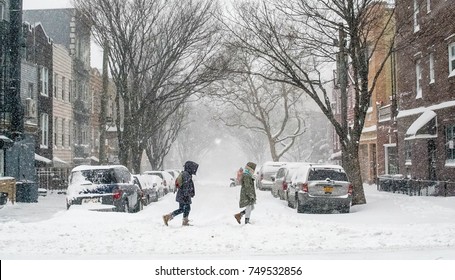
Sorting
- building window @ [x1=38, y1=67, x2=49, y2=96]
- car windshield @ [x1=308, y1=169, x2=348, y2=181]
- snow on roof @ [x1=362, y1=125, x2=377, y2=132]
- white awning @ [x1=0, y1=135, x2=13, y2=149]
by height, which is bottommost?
car windshield @ [x1=308, y1=169, x2=348, y2=181]

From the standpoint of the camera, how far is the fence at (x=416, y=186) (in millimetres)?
24016

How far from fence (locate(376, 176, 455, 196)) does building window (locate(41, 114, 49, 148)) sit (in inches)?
752

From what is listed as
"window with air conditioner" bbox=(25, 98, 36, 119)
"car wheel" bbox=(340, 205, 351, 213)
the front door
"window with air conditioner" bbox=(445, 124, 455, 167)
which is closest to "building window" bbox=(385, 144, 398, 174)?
the front door

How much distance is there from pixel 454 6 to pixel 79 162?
27.4m

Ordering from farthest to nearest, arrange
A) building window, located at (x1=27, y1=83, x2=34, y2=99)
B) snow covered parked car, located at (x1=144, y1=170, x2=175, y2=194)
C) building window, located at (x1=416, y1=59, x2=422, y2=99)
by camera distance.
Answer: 1. snow covered parked car, located at (x1=144, y1=170, x2=175, y2=194)
2. building window, located at (x1=27, y1=83, x2=34, y2=99)
3. building window, located at (x1=416, y1=59, x2=422, y2=99)

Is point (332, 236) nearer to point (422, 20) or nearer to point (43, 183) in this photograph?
point (422, 20)

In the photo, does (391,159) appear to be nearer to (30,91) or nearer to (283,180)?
(283,180)

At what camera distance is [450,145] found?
24031 mm

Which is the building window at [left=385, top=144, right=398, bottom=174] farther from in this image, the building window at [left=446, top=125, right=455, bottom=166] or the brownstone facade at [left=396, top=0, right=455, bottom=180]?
the building window at [left=446, top=125, right=455, bottom=166]

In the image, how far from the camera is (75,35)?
131ft

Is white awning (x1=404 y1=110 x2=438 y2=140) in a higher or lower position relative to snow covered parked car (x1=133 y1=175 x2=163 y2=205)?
higher

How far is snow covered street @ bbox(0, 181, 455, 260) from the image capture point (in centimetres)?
1015

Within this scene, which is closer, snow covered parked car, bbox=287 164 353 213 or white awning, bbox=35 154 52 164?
snow covered parked car, bbox=287 164 353 213

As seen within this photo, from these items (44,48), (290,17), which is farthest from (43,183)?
(290,17)
